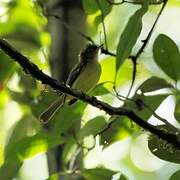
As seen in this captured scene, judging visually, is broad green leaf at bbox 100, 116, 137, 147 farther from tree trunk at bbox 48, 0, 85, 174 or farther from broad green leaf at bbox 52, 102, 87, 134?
tree trunk at bbox 48, 0, 85, 174

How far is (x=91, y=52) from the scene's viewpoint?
142cm

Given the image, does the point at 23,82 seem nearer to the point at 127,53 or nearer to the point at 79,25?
the point at 79,25

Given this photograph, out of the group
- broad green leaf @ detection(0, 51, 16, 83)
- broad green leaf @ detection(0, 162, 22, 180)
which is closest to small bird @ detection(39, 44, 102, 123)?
broad green leaf @ detection(0, 162, 22, 180)

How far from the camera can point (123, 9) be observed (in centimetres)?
245

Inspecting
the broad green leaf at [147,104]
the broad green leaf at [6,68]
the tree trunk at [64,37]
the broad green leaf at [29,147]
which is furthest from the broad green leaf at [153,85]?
the broad green leaf at [6,68]

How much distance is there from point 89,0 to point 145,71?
1.14 ft

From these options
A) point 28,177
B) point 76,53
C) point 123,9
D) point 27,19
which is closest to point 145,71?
point 76,53

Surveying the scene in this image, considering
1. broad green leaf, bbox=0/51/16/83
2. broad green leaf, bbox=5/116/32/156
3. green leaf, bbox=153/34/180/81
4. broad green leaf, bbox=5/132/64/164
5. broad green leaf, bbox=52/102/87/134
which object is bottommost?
broad green leaf, bbox=5/116/32/156

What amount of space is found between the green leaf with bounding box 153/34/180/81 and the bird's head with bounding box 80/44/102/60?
16cm

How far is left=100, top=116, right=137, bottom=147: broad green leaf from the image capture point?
1283 millimetres

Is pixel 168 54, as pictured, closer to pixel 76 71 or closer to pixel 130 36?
pixel 130 36

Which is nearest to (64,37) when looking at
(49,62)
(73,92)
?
(49,62)

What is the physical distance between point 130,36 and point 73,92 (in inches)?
11.2

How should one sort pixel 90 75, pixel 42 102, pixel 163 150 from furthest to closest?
1. pixel 42 102
2. pixel 90 75
3. pixel 163 150
